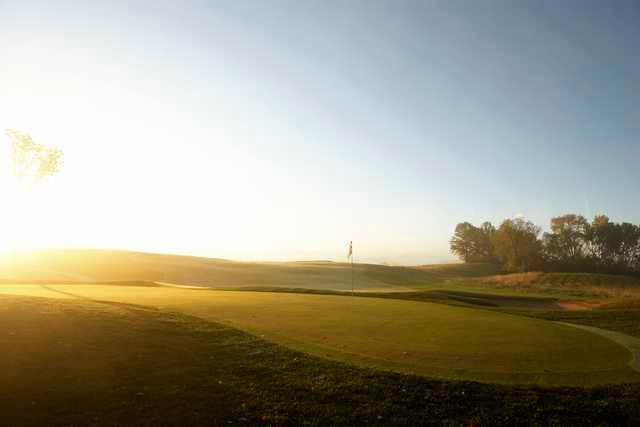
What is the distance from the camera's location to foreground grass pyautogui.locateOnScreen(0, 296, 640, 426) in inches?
331

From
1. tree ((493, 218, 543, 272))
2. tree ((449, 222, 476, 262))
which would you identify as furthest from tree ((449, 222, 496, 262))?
tree ((493, 218, 543, 272))

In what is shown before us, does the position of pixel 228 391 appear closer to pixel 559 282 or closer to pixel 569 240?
pixel 559 282

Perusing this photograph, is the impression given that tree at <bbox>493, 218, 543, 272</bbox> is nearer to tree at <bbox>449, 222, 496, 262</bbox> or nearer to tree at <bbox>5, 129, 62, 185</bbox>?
tree at <bbox>449, 222, 496, 262</bbox>

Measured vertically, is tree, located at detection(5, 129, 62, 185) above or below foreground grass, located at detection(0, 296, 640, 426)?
above

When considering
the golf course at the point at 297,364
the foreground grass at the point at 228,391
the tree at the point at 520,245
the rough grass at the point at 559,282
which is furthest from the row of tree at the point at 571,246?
the foreground grass at the point at 228,391

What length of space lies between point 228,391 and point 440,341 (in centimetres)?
759

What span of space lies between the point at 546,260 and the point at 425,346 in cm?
8975

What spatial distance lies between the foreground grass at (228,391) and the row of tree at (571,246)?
266ft

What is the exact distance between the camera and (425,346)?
A: 1262 cm

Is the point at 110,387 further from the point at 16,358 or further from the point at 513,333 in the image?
the point at 513,333

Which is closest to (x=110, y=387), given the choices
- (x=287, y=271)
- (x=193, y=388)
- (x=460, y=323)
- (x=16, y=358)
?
(x=193, y=388)

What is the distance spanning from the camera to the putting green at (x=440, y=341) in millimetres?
10492

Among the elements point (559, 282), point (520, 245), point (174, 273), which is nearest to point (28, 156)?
point (174, 273)

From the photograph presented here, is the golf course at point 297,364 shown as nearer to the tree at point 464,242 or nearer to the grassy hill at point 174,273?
the grassy hill at point 174,273
